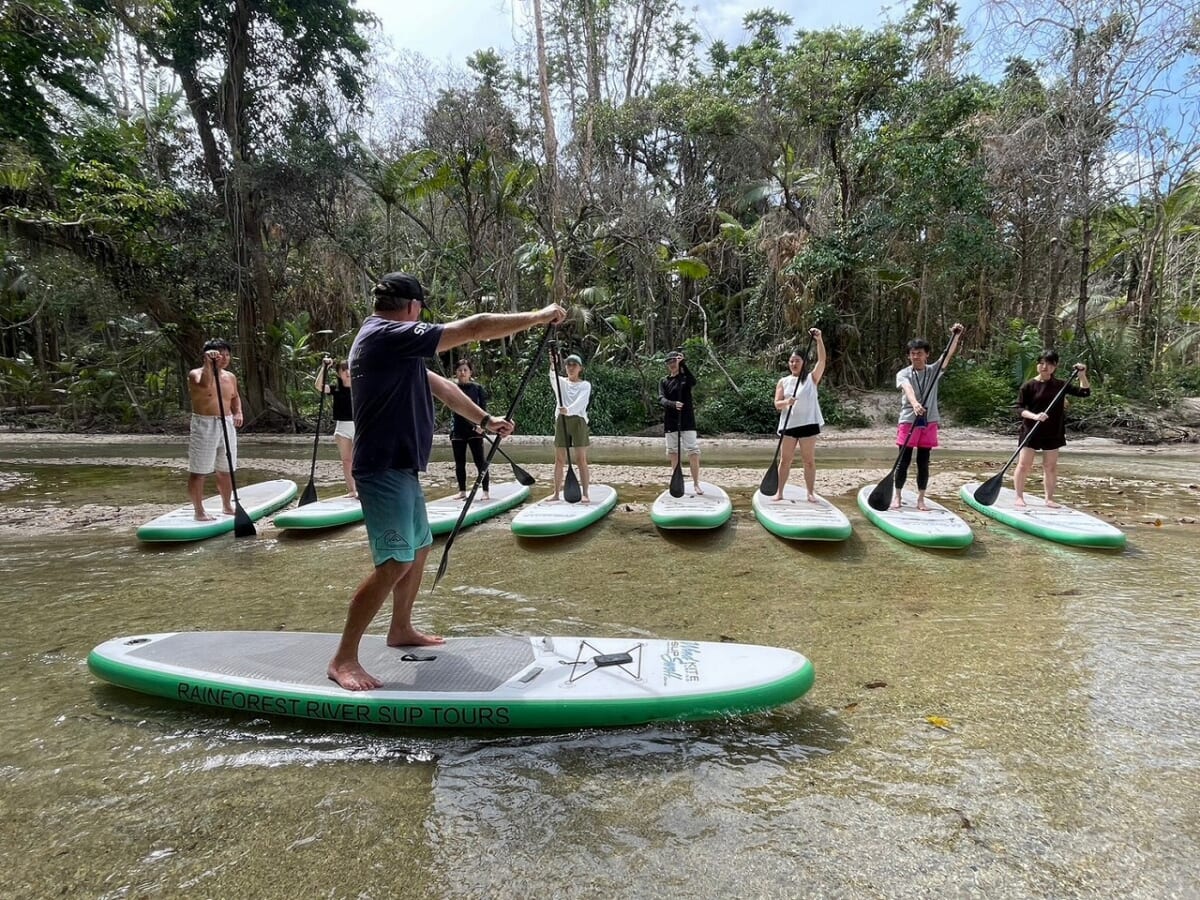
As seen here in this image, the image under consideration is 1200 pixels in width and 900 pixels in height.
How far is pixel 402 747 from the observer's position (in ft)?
9.50


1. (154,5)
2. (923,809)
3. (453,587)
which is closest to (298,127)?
(154,5)

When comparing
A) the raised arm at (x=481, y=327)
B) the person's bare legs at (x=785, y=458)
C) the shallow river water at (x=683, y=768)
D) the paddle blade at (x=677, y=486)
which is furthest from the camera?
the paddle blade at (x=677, y=486)

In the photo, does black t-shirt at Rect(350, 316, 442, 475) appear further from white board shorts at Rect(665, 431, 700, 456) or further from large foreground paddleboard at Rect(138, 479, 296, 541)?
white board shorts at Rect(665, 431, 700, 456)

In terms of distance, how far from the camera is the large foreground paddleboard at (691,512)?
21.3ft

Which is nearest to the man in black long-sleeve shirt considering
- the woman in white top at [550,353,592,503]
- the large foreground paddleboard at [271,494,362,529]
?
the woman in white top at [550,353,592,503]

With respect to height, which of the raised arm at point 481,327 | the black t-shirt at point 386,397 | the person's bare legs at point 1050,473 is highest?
the raised arm at point 481,327

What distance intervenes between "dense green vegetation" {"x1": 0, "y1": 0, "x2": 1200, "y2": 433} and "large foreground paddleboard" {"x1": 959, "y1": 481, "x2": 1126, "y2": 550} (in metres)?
9.59

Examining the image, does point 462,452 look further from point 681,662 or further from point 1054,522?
point 1054,522

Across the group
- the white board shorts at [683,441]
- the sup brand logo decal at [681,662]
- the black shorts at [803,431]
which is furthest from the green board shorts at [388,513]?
the black shorts at [803,431]

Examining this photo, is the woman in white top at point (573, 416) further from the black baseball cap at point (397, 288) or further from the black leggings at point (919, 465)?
the black baseball cap at point (397, 288)

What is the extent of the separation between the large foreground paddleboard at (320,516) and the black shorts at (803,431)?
463cm

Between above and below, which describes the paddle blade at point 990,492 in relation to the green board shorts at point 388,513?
below

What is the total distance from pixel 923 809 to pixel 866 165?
18.0 metres

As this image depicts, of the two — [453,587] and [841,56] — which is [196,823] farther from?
[841,56]
